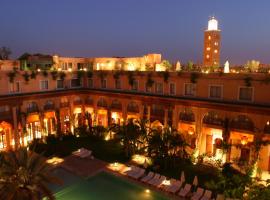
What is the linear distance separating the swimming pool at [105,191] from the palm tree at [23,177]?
6128mm

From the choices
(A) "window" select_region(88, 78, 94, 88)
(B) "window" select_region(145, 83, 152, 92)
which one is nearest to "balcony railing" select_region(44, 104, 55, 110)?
(A) "window" select_region(88, 78, 94, 88)

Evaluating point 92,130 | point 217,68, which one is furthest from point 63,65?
point 217,68

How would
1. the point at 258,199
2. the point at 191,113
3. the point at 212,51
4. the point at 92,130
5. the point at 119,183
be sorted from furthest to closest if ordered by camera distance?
the point at 212,51, the point at 92,130, the point at 191,113, the point at 119,183, the point at 258,199

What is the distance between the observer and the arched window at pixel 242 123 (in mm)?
24881

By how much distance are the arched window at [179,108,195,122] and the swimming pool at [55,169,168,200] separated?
10472 millimetres

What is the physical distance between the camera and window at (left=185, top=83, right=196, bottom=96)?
91.5 feet

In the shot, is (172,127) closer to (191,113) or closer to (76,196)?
(191,113)

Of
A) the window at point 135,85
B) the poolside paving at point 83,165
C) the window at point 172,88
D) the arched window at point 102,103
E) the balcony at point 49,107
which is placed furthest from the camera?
the arched window at point 102,103

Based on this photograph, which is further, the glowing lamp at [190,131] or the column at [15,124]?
the column at [15,124]

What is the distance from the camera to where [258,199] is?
37.4 ft

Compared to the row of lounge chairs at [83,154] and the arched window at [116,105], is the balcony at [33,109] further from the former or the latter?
the arched window at [116,105]

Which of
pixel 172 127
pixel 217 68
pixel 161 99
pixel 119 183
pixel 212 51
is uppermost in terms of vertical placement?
pixel 212 51

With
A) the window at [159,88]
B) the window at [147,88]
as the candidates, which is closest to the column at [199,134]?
the window at [159,88]

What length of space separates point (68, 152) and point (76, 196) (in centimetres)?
1031
